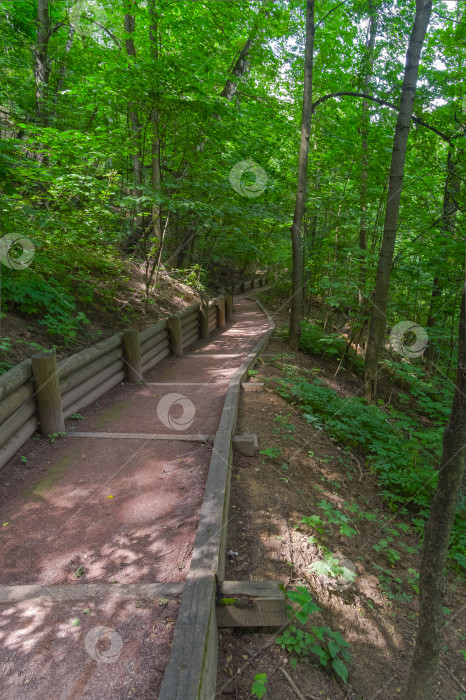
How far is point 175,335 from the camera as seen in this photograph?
27.9ft

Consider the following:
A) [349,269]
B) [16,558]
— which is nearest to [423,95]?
[349,269]

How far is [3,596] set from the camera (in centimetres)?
225

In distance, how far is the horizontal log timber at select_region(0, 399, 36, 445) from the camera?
350 centimetres

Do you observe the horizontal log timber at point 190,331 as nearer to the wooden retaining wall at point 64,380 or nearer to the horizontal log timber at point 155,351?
the horizontal log timber at point 155,351

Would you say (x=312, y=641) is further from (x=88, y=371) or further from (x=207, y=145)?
(x=207, y=145)

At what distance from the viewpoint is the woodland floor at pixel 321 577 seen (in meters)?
2.23

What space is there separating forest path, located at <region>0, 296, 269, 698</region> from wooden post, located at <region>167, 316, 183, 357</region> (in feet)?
11.0

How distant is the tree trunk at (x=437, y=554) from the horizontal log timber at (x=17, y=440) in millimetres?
3573

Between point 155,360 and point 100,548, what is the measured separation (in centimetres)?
506

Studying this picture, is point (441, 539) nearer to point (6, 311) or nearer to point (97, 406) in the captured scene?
point (97, 406)

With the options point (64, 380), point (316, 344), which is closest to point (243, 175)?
point (316, 344)
